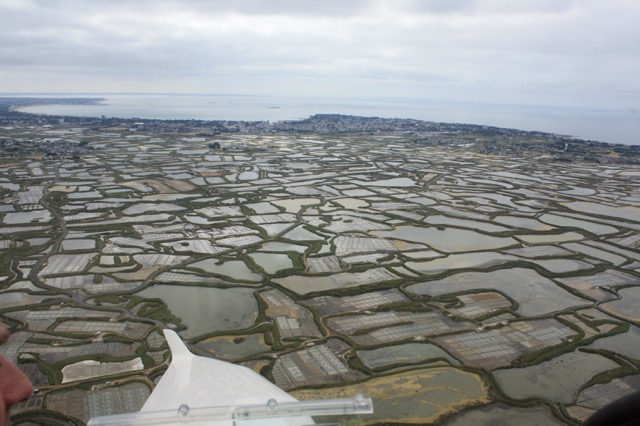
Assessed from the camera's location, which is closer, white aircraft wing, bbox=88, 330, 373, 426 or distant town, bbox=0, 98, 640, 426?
white aircraft wing, bbox=88, 330, 373, 426

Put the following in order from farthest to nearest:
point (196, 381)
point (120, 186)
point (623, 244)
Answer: point (120, 186) < point (623, 244) < point (196, 381)

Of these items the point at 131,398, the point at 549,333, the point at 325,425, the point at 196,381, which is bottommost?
the point at 131,398

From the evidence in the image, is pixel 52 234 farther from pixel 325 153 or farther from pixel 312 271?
pixel 325 153

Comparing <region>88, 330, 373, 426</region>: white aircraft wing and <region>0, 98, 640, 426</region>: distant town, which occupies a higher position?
<region>88, 330, 373, 426</region>: white aircraft wing

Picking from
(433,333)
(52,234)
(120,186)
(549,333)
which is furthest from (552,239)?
(120,186)

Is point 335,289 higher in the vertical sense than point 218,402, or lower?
lower
